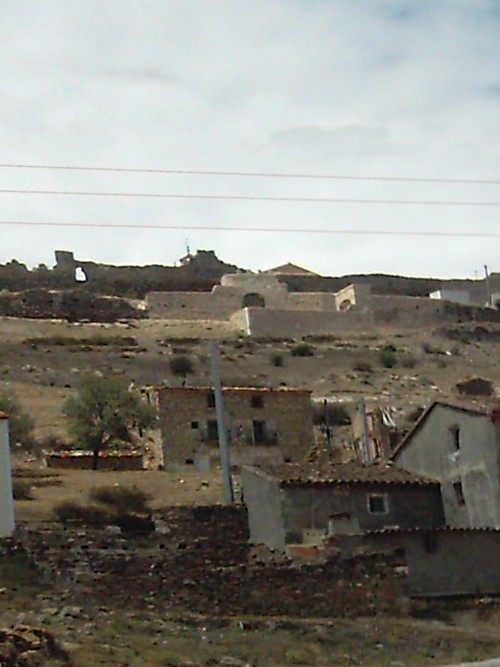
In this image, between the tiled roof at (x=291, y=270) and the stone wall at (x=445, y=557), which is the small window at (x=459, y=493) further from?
the tiled roof at (x=291, y=270)

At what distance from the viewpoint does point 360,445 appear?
139 feet

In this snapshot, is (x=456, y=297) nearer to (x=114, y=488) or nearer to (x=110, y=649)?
(x=114, y=488)

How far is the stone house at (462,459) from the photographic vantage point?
28.4m

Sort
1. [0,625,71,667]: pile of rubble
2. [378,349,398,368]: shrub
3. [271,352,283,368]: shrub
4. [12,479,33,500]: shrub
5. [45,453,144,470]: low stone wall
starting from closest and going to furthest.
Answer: [0,625,71,667]: pile of rubble
[12,479,33,500]: shrub
[45,453,144,470]: low stone wall
[271,352,283,368]: shrub
[378,349,398,368]: shrub

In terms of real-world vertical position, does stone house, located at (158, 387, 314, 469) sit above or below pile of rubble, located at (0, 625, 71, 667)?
above

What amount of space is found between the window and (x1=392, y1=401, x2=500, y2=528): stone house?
5.57 feet

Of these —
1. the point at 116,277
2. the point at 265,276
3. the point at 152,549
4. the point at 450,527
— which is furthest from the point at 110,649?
the point at 116,277

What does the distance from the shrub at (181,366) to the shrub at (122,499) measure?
31.4m

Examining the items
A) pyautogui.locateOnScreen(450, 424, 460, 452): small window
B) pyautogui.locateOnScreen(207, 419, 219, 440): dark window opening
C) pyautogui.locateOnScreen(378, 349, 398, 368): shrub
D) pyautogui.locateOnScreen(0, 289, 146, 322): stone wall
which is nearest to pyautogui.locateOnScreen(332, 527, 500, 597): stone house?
pyautogui.locateOnScreen(450, 424, 460, 452): small window

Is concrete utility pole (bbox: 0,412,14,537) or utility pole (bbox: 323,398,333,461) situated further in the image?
utility pole (bbox: 323,398,333,461)

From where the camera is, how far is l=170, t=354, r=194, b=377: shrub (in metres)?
63.2

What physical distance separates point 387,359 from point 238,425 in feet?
93.5

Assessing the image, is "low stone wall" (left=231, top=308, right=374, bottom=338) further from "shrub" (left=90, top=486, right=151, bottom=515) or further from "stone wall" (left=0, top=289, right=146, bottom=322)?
"shrub" (left=90, top=486, right=151, bottom=515)

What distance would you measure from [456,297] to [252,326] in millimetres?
23278
